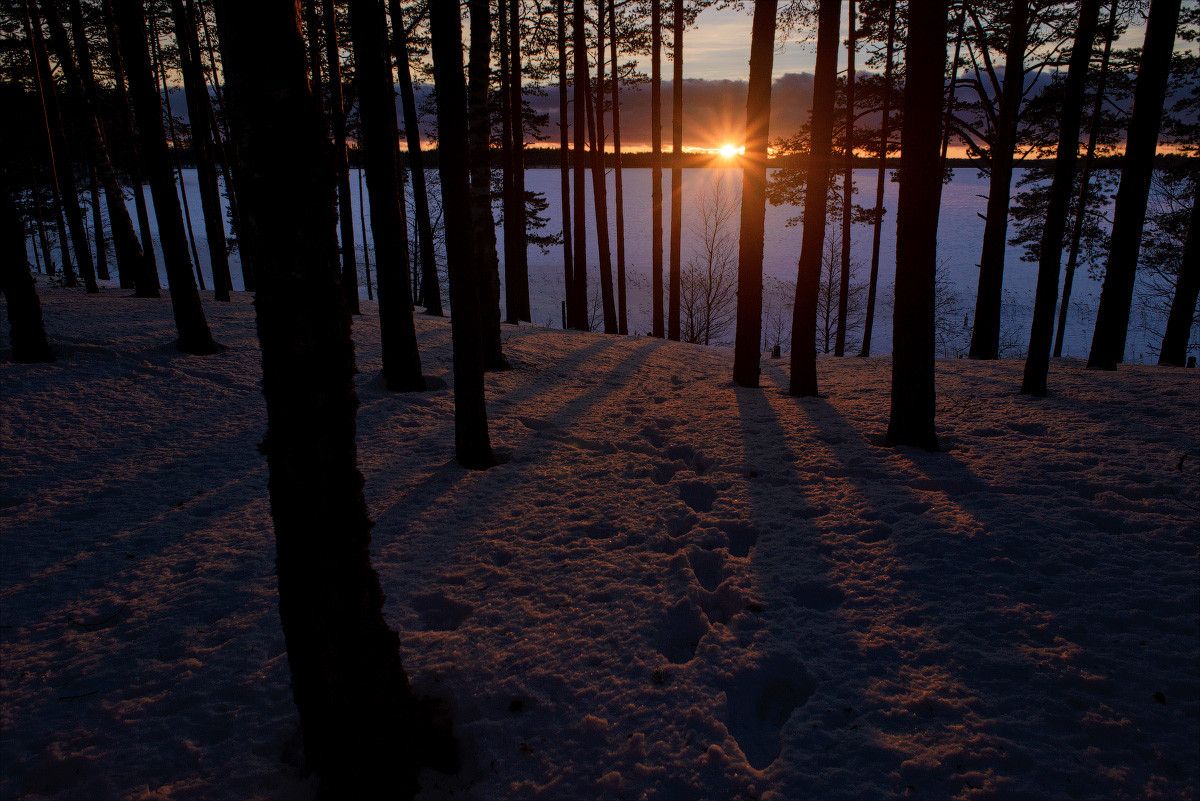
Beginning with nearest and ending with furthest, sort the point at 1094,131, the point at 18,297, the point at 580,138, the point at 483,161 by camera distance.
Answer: the point at 18,297 → the point at 483,161 → the point at 1094,131 → the point at 580,138

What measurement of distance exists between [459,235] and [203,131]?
1702 centimetres

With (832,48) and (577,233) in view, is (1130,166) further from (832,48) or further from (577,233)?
(577,233)

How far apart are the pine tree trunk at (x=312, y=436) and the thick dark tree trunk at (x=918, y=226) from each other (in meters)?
5.35

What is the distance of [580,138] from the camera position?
56.5 feet

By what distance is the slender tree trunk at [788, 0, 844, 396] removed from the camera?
8.83m

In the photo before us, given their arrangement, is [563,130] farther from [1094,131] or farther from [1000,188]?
[1094,131]

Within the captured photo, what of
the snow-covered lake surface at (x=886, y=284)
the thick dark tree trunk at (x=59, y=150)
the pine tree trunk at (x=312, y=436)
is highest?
the thick dark tree trunk at (x=59, y=150)

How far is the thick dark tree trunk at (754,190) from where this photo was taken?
8.88 meters

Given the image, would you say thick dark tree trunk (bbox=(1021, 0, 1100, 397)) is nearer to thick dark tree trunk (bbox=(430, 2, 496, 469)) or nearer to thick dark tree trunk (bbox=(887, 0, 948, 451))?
thick dark tree trunk (bbox=(887, 0, 948, 451))

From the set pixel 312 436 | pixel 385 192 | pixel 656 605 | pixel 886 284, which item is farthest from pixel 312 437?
pixel 886 284

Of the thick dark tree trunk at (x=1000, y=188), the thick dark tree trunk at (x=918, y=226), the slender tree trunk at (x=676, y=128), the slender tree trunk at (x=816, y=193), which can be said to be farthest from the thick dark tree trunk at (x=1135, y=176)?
the slender tree trunk at (x=676, y=128)

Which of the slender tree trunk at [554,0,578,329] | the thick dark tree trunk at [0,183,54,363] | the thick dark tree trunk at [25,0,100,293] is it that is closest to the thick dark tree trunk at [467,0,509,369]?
the thick dark tree trunk at [0,183,54,363]

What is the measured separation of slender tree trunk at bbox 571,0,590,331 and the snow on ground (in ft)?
37.1

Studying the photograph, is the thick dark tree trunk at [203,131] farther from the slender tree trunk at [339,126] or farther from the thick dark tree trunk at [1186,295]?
the thick dark tree trunk at [1186,295]
